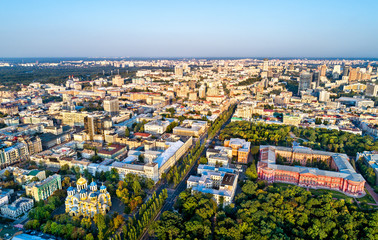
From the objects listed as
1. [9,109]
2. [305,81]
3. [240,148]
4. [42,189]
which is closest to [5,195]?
[42,189]

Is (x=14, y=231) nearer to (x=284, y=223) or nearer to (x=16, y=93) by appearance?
(x=284, y=223)

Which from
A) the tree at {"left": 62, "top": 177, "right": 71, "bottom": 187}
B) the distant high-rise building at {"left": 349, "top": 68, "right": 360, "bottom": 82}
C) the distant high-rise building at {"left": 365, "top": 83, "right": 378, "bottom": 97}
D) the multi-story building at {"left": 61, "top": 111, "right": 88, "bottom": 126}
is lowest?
the tree at {"left": 62, "top": 177, "right": 71, "bottom": 187}

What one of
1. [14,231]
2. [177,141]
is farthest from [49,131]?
[14,231]

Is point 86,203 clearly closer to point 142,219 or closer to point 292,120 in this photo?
point 142,219

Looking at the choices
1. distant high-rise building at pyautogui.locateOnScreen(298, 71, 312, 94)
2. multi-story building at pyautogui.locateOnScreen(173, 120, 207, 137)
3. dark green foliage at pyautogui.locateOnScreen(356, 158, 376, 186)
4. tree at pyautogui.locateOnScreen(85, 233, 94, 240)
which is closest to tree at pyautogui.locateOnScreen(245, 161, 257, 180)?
dark green foliage at pyautogui.locateOnScreen(356, 158, 376, 186)

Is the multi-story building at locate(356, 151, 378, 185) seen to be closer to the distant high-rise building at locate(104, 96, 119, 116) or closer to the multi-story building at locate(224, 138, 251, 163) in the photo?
the multi-story building at locate(224, 138, 251, 163)

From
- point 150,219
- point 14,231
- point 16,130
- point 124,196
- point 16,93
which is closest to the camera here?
point 14,231
